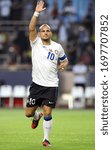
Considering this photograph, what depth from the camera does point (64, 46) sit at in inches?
1347

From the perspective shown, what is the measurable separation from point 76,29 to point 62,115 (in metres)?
7.88

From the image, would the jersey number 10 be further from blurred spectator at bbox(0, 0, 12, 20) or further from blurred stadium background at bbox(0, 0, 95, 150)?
blurred spectator at bbox(0, 0, 12, 20)

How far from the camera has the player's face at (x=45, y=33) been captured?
15.2 meters

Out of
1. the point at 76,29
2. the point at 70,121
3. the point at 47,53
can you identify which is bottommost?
the point at 70,121

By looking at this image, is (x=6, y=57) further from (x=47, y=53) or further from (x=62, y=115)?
(x=47, y=53)

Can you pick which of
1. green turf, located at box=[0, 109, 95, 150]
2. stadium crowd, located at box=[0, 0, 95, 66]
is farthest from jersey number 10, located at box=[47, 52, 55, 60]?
stadium crowd, located at box=[0, 0, 95, 66]

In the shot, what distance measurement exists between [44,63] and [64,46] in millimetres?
18852

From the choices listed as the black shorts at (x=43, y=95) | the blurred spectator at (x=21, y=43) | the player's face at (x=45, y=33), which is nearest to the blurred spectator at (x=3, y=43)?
the blurred spectator at (x=21, y=43)

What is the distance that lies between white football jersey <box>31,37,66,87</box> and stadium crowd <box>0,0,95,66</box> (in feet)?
58.7

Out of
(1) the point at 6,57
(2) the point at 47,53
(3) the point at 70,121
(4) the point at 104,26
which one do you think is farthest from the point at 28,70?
(4) the point at 104,26

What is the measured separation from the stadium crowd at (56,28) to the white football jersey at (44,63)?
17.9 metres

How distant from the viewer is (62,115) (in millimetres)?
27953

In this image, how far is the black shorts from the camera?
15.4 meters

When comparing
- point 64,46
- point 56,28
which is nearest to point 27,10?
point 56,28
